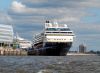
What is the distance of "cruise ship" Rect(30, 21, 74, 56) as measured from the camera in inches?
6845

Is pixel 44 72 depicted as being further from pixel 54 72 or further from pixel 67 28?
pixel 67 28

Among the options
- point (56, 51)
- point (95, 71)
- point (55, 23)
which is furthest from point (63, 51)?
point (95, 71)

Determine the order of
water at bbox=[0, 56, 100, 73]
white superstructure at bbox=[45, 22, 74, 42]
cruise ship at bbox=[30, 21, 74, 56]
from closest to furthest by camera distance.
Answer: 1. water at bbox=[0, 56, 100, 73]
2. cruise ship at bbox=[30, 21, 74, 56]
3. white superstructure at bbox=[45, 22, 74, 42]

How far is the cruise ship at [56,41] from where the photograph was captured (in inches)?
6845

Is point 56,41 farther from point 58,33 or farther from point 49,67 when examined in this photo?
point 49,67

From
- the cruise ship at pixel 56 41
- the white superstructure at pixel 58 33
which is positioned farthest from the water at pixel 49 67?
the white superstructure at pixel 58 33

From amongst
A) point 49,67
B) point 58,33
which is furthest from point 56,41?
point 49,67

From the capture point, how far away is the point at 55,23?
194 metres

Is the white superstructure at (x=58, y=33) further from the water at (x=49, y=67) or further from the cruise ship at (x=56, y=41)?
the water at (x=49, y=67)

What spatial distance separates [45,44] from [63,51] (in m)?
8.59

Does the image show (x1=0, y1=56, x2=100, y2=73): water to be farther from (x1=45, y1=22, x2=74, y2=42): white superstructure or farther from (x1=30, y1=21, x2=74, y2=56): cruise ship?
(x1=45, y1=22, x2=74, y2=42): white superstructure

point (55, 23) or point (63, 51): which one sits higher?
point (55, 23)

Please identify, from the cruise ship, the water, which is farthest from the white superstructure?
the water

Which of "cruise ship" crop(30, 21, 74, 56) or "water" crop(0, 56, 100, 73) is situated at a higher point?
"cruise ship" crop(30, 21, 74, 56)
